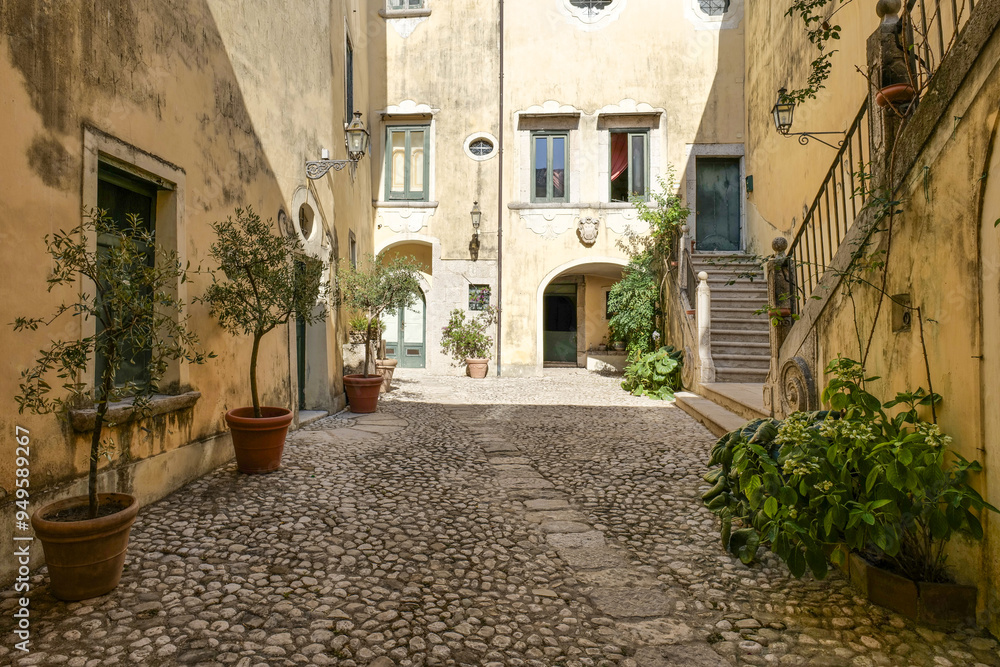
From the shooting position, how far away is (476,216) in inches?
467

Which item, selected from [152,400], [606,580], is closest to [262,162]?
[152,400]

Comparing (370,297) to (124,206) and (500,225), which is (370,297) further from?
(500,225)

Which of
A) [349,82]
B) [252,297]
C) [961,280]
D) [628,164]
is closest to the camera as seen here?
[961,280]

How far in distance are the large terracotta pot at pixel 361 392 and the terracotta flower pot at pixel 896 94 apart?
6.20 m

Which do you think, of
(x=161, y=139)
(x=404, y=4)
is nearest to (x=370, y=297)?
(x=161, y=139)

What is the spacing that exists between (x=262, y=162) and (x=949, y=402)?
558 centimetres

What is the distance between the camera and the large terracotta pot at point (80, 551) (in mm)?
2373

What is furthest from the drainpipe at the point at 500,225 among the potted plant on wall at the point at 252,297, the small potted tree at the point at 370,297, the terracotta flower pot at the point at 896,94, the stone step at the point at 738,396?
the terracotta flower pot at the point at 896,94

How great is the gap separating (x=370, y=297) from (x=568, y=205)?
560cm

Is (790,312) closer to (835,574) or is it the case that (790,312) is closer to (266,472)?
(835,574)

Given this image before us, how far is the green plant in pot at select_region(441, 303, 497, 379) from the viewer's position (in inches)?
476

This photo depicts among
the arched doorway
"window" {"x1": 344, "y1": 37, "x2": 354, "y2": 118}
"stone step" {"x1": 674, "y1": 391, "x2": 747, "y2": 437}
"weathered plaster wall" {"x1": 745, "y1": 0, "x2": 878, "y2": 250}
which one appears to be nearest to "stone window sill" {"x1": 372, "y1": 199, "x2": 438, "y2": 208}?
"window" {"x1": 344, "y1": 37, "x2": 354, "y2": 118}

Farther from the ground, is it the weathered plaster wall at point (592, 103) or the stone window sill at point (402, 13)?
the stone window sill at point (402, 13)

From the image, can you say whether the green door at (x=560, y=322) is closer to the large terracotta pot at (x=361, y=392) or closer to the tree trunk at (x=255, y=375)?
the large terracotta pot at (x=361, y=392)
